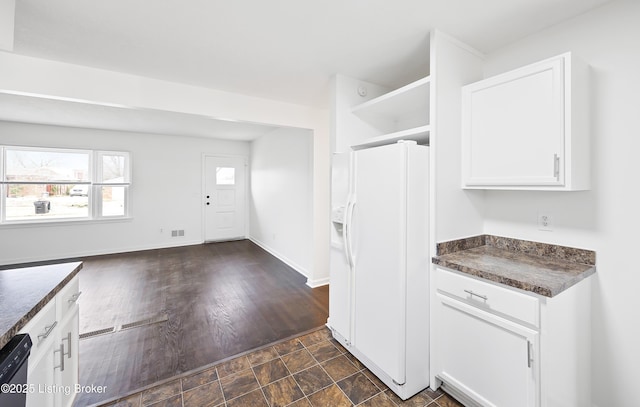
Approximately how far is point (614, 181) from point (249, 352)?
2.72m

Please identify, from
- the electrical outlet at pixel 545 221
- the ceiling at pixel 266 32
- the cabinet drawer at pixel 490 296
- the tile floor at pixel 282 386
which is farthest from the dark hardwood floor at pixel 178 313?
the ceiling at pixel 266 32

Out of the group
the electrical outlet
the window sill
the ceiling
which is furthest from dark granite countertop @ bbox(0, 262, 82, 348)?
the window sill

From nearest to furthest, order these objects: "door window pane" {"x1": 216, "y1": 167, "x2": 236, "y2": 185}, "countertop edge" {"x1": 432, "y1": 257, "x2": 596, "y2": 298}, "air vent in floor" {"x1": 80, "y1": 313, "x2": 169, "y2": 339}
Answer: "countertop edge" {"x1": 432, "y1": 257, "x2": 596, "y2": 298} → "air vent in floor" {"x1": 80, "y1": 313, "x2": 169, "y2": 339} → "door window pane" {"x1": 216, "y1": 167, "x2": 236, "y2": 185}

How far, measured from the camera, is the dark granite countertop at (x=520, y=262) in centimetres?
136

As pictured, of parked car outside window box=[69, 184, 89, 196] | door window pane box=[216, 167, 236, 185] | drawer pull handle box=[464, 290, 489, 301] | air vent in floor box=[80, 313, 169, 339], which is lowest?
air vent in floor box=[80, 313, 169, 339]

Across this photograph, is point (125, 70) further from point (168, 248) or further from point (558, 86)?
point (168, 248)

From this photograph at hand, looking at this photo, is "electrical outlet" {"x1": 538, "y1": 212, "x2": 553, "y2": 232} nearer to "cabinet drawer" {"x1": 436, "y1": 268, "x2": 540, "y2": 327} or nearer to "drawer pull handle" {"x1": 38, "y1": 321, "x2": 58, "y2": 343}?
"cabinet drawer" {"x1": 436, "y1": 268, "x2": 540, "y2": 327}

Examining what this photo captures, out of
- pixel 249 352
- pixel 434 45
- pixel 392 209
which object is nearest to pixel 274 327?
pixel 249 352

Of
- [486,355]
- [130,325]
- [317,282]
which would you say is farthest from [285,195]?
[486,355]

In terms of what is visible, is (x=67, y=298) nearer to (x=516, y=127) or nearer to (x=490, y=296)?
(x=490, y=296)

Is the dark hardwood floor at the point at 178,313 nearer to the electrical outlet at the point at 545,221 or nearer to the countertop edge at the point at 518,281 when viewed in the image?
the countertop edge at the point at 518,281

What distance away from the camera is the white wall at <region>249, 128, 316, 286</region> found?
13.3 ft

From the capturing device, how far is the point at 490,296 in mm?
1466

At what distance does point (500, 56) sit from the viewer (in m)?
2.02
